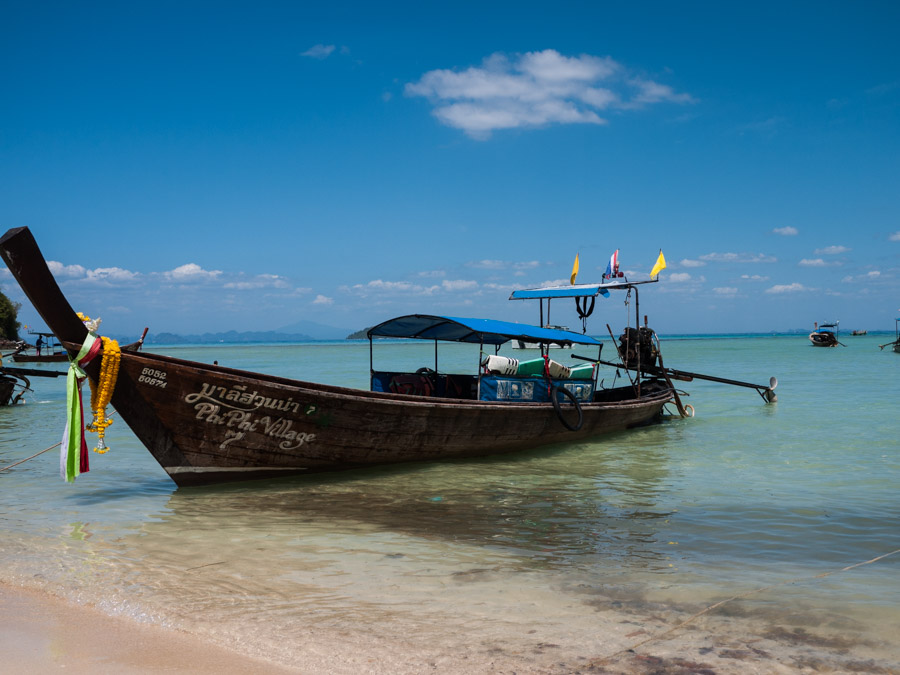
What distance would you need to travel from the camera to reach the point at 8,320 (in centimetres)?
5378

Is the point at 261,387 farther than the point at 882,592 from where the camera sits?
Yes

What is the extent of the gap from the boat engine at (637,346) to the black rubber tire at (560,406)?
11.9 feet

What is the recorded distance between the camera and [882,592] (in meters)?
4.73

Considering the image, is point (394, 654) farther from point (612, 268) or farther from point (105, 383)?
point (612, 268)

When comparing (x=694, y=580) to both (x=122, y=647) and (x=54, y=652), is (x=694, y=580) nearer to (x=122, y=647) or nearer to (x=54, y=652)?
(x=122, y=647)

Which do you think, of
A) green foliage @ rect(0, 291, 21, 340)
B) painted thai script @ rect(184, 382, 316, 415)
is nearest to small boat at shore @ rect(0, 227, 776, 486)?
painted thai script @ rect(184, 382, 316, 415)

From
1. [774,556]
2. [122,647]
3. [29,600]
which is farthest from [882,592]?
[29,600]

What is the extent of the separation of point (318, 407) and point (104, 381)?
2175 millimetres

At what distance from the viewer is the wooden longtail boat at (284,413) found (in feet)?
22.2

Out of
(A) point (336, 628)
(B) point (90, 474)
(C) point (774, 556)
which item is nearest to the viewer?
(A) point (336, 628)

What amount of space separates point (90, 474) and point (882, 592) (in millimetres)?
9188

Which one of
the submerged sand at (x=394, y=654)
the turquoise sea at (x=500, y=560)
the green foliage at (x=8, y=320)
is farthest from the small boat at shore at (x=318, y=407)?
the green foliage at (x=8, y=320)

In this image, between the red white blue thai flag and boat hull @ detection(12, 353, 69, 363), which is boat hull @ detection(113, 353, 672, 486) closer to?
the red white blue thai flag

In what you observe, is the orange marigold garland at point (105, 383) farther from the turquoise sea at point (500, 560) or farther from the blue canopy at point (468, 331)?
the blue canopy at point (468, 331)
